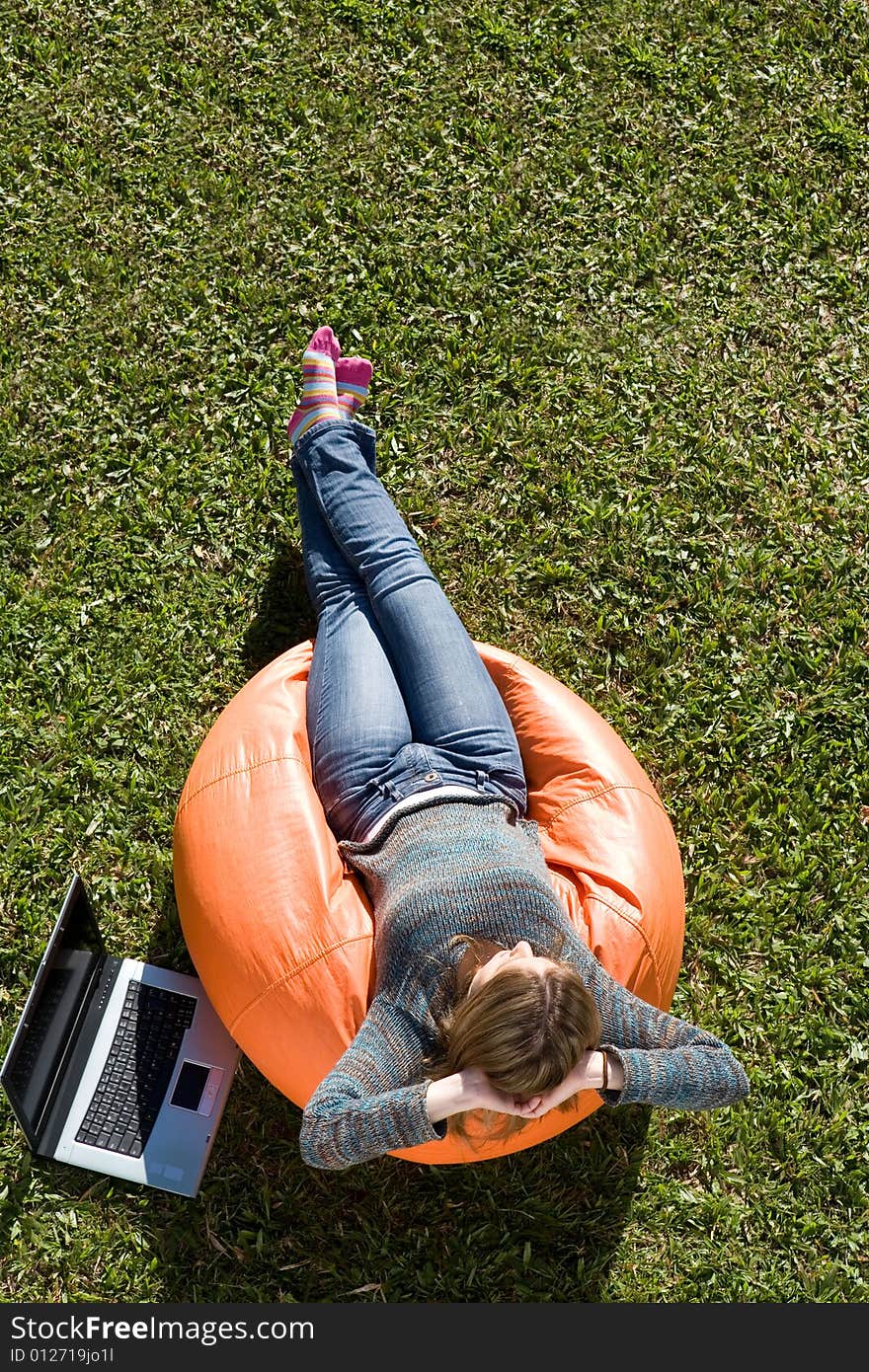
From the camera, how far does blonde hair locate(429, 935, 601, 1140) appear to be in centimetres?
237

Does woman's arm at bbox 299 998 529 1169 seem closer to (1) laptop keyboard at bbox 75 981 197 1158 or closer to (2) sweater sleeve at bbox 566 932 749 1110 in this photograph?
(2) sweater sleeve at bbox 566 932 749 1110

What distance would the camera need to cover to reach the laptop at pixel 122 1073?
3244mm

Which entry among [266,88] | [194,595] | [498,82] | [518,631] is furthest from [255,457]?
[498,82]

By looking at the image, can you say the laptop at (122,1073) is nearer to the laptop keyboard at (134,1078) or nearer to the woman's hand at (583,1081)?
the laptop keyboard at (134,1078)

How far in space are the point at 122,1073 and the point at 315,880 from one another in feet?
2.96

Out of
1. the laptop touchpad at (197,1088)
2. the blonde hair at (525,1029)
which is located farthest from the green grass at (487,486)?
the blonde hair at (525,1029)

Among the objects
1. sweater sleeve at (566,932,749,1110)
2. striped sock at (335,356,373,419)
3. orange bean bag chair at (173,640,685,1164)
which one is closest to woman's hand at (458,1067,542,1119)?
sweater sleeve at (566,932,749,1110)

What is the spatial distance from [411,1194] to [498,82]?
4363 millimetres

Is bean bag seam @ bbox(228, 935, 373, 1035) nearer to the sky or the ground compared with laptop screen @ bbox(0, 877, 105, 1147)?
nearer to the sky

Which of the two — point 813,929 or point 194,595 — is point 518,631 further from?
point 813,929

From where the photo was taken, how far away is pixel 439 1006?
261 centimetres

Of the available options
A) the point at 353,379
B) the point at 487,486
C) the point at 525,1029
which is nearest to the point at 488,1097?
the point at 525,1029

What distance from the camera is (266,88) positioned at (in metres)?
4.70

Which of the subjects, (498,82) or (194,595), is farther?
(498,82)
